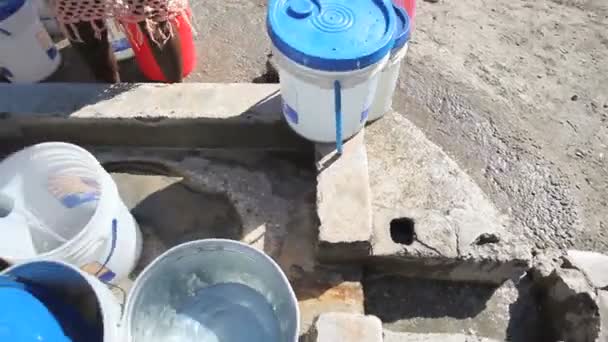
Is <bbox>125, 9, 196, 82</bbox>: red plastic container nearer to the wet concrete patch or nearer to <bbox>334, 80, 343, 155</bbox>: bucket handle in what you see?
the wet concrete patch

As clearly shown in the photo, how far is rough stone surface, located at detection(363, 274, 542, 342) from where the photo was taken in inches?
86.6

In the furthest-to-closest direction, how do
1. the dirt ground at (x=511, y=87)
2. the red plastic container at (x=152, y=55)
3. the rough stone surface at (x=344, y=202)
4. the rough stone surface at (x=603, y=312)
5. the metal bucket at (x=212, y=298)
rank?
1. the dirt ground at (x=511, y=87)
2. the red plastic container at (x=152, y=55)
3. the rough stone surface at (x=344, y=202)
4. the rough stone surface at (x=603, y=312)
5. the metal bucket at (x=212, y=298)

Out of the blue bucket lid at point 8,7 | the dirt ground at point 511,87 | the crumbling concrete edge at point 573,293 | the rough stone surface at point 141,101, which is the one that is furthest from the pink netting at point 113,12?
the crumbling concrete edge at point 573,293

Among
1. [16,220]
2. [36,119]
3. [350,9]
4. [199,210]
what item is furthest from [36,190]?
[350,9]

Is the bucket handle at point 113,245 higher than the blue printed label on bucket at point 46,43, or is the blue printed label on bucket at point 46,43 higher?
the blue printed label on bucket at point 46,43

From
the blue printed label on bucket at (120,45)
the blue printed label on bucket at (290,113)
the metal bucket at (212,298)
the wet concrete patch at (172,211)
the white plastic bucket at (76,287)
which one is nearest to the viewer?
the white plastic bucket at (76,287)

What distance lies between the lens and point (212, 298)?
203 centimetres

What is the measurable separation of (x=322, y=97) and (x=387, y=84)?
0.41 metres

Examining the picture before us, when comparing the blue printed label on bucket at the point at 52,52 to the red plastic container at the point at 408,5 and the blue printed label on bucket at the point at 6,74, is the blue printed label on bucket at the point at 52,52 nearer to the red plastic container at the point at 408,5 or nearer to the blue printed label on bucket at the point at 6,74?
the blue printed label on bucket at the point at 6,74

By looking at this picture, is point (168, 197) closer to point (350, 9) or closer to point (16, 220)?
point (16, 220)

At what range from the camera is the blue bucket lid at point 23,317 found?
1.44 m

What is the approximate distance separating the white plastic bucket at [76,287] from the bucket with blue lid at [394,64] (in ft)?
4.25

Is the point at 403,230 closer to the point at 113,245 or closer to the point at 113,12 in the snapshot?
the point at 113,245

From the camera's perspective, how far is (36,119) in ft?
7.81
